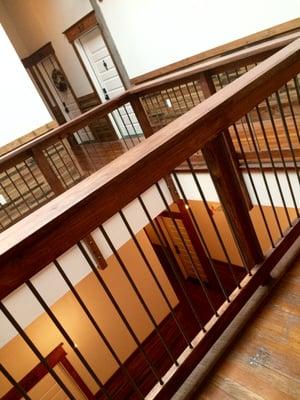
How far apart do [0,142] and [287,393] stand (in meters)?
4.06

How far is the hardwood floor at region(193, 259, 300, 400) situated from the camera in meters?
1.29

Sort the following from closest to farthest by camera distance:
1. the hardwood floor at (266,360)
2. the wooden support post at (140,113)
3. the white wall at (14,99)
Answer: the hardwood floor at (266,360), the wooden support post at (140,113), the white wall at (14,99)

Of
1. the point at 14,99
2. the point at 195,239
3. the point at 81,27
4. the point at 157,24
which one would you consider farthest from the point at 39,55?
the point at 195,239

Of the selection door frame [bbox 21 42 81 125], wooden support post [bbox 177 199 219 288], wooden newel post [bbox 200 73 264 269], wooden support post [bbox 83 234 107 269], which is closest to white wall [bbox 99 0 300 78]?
door frame [bbox 21 42 81 125]

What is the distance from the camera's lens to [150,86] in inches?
112

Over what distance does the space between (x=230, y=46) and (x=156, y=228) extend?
3665mm

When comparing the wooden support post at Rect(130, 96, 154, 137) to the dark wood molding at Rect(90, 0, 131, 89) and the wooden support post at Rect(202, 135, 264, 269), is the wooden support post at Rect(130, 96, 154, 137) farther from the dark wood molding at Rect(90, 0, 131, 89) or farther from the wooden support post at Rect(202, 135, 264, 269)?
the dark wood molding at Rect(90, 0, 131, 89)

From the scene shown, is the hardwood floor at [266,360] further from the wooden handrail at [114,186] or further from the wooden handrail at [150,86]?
the wooden handrail at [150,86]

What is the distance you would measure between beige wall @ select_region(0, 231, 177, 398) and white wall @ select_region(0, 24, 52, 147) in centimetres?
252

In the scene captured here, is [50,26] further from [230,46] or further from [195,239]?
[195,239]

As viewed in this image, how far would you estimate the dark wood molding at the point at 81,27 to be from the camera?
596 centimetres

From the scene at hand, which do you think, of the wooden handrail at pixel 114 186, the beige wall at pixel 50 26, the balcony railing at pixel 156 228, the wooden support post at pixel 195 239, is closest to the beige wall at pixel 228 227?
the balcony railing at pixel 156 228

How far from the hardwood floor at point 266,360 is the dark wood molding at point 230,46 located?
340cm

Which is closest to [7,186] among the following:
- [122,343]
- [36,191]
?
[36,191]
